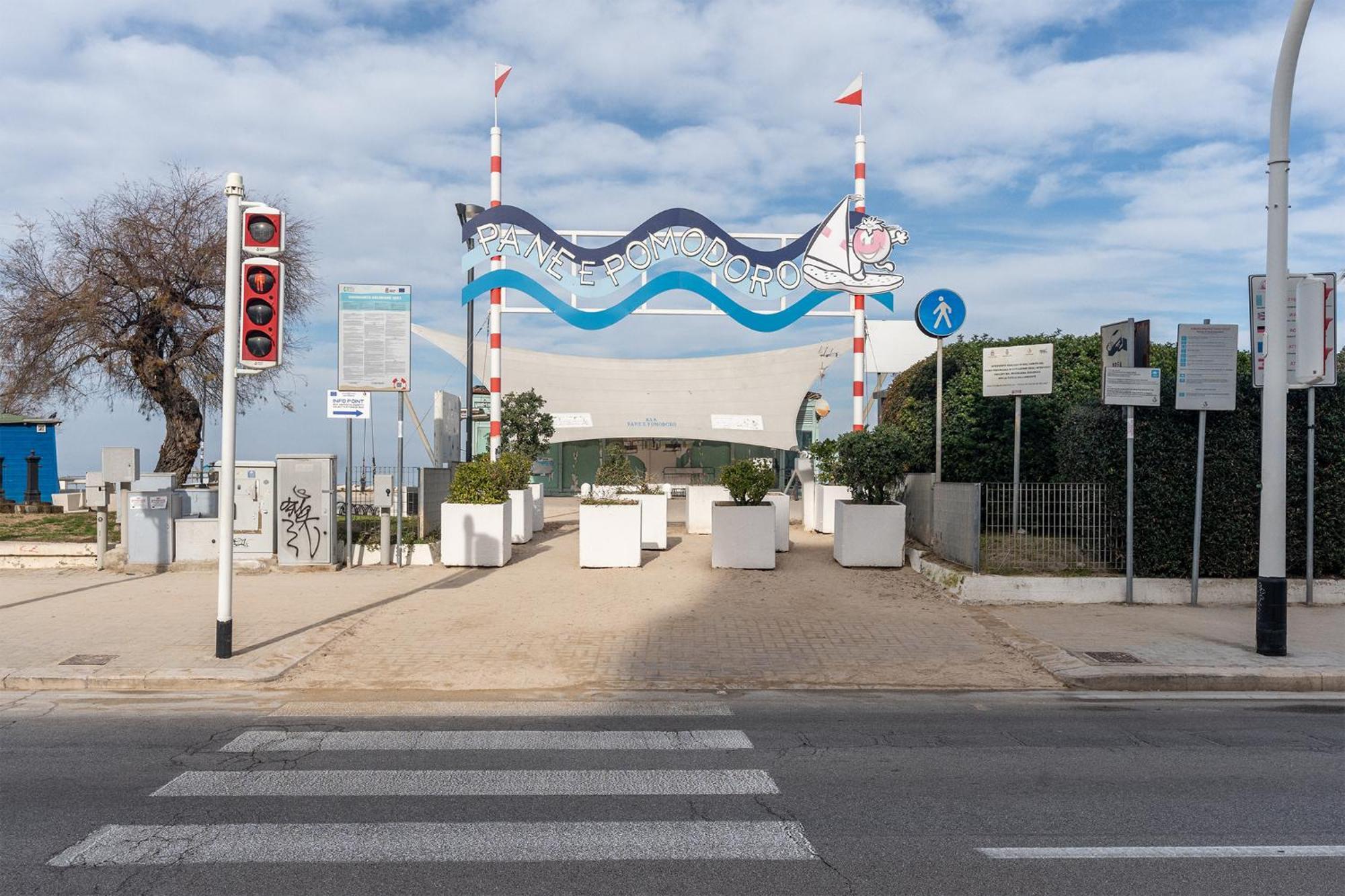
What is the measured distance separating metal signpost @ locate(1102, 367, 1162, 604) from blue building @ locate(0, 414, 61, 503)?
85.6 ft

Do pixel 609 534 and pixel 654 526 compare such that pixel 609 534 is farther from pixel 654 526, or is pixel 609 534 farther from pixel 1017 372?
pixel 1017 372

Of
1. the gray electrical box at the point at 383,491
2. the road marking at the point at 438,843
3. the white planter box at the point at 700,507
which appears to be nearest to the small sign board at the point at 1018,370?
the white planter box at the point at 700,507

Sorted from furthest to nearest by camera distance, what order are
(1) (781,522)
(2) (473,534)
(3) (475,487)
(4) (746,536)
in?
(1) (781,522) → (3) (475,487) → (2) (473,534) → (4) (746,536)

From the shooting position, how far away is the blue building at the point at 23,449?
25.5m

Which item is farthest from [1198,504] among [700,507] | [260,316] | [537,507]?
[537,507]

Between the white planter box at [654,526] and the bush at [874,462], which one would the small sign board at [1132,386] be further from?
the white planter box at [654,526]

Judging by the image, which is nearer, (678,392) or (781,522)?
(781,522)

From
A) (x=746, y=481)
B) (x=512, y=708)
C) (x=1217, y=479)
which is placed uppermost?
(x=1217, y=479)

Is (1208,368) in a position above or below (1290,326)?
below

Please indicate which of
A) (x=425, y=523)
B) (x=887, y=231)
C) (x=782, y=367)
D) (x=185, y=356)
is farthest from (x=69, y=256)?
(x=782, y=367)

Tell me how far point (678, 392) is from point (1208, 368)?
32.5m

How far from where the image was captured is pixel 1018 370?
13.5 m

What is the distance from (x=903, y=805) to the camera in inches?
204

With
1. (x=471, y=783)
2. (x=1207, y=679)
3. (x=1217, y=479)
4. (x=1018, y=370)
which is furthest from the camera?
(x=1018, y=370)
